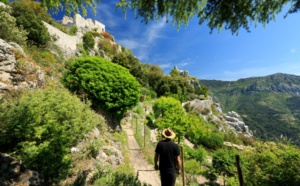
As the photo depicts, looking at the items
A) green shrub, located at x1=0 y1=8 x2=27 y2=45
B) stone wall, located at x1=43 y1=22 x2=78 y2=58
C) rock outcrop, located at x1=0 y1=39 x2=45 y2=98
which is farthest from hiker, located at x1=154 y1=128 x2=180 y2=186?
stone wall, located at x1=43 y1=22 x2=78 y2=58

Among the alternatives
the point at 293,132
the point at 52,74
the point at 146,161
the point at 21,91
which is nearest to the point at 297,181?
the point at 146,161

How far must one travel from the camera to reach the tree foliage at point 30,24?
562 inches

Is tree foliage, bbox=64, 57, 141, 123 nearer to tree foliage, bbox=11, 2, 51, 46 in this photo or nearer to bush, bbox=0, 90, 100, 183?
tree foliage, bbox=11, 2, 51, 46

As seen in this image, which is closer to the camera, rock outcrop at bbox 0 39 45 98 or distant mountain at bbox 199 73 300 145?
rock outcrop at bbox 0 39 45 98

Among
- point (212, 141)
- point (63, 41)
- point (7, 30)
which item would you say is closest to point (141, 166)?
point (7, 30)

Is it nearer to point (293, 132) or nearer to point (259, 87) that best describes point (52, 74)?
point (293, 132)

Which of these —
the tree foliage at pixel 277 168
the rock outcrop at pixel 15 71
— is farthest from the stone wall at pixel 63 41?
the tree foliage at pixel 277 168

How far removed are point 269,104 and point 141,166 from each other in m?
173

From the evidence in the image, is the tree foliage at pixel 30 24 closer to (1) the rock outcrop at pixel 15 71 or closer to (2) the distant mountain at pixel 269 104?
(1) the rock outcrop at pixel 15 71

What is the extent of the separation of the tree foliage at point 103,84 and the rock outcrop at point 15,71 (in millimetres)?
2809

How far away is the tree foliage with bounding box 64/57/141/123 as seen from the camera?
11688 millimetres

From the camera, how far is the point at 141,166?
31.7ft

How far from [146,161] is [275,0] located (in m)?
10.2

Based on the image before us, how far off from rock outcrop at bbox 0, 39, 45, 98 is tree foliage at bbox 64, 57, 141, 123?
2.81 m
